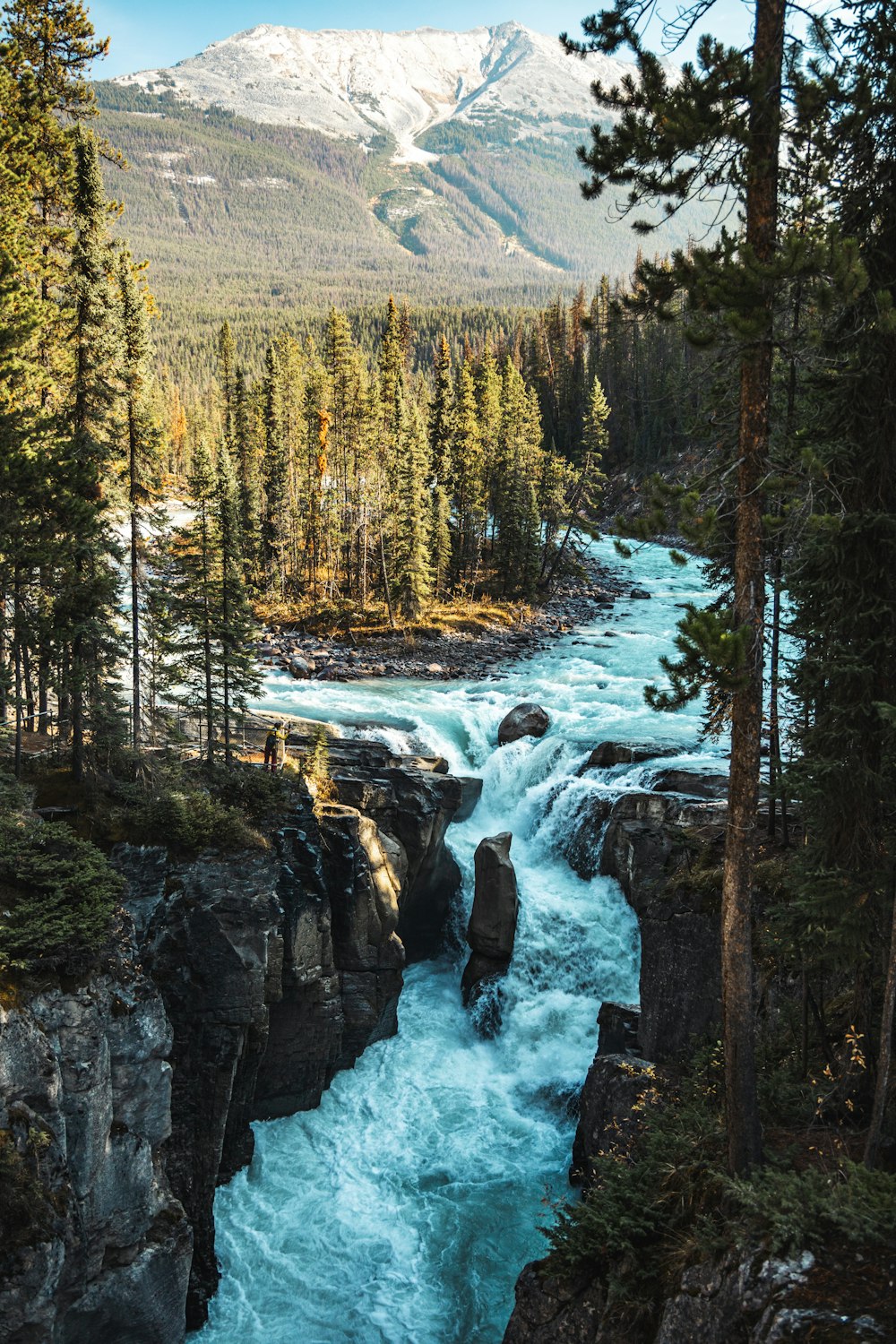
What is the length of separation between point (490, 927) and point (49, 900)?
43.9ft

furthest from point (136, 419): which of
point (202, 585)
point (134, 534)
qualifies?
point (202, 585)

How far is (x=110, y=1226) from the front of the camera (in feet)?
43.8

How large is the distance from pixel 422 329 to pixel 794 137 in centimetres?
18481

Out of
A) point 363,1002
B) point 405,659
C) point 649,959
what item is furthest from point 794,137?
point 405,659

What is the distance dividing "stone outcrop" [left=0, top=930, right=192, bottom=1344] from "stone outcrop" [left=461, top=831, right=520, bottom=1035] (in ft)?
35.8

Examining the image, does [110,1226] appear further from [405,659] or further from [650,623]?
[650,623]

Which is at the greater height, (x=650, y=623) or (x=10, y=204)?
(x=10, y=204)

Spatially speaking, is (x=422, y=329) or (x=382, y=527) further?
(x=422, y=329)

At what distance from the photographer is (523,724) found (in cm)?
3362

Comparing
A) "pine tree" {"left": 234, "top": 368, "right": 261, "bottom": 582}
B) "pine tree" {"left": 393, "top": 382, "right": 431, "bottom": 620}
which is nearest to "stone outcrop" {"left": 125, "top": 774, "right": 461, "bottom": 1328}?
"pine tree" {"left": 393, "top": 382, "right": 431, "bottom": 620}

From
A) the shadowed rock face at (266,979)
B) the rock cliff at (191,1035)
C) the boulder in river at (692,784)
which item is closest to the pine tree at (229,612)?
the rock cliff at (191,1035)

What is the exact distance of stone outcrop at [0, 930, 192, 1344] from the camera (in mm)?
11180

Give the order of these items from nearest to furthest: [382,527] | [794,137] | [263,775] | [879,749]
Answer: [794,137] < [879,749] < [263,775] < [382,527]

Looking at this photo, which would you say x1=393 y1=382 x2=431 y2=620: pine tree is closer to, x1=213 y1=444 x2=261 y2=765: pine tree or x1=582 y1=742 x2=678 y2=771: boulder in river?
x1=582 y1=742 x2=678 y2=771: boulder in river
